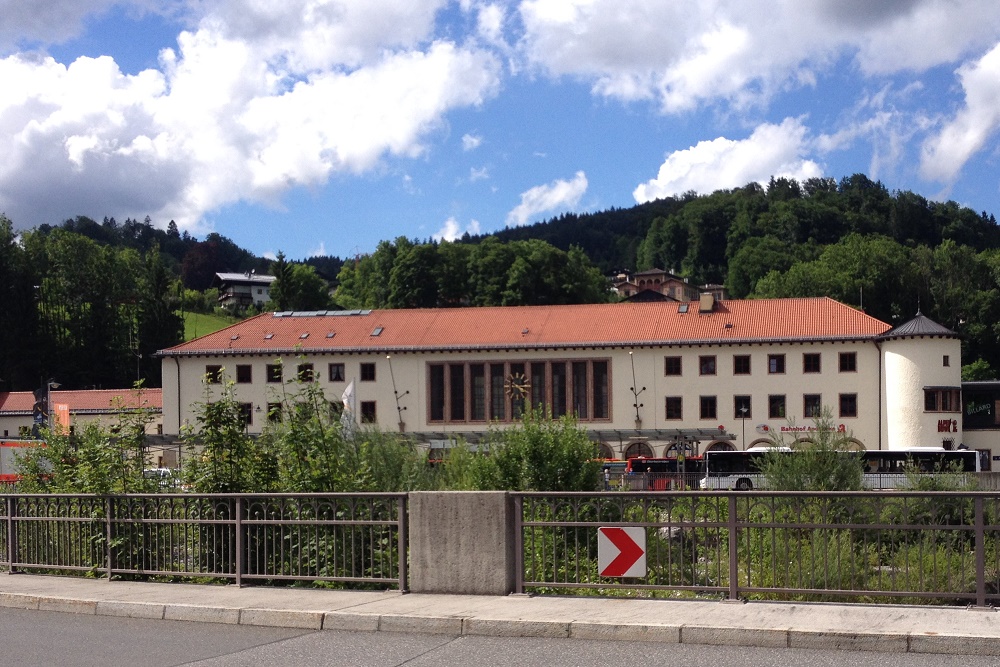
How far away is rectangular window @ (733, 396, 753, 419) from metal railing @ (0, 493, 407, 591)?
60013mm

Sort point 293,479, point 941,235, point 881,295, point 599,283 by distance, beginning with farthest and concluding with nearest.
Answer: point 941,235, point 599,283, point 881,295, point 293,479

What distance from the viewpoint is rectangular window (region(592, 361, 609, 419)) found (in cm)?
7550

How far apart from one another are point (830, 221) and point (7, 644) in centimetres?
16754

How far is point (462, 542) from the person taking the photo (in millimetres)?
12188

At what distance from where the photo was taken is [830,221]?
168125 mm

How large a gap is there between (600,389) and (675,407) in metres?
5.35

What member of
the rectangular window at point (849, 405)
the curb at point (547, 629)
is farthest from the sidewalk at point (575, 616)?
the rectangular window at point (849, 405)

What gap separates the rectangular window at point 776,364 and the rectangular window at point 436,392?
2206 cm

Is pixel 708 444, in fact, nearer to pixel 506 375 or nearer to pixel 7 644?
pixel 506 375

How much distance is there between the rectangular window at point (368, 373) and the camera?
78.6m

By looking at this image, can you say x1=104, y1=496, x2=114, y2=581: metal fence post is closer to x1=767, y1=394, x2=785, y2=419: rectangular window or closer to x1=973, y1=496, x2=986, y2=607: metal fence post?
x1=973, y1=496, x2=986, y2=607: metal fence post

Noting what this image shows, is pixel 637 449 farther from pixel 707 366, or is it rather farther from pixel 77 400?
pixel 77 400

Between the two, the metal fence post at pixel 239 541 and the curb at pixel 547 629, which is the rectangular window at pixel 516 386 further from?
the curb at pixel 547 629

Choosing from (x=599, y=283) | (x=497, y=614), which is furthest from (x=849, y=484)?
(x=599, y=283)
